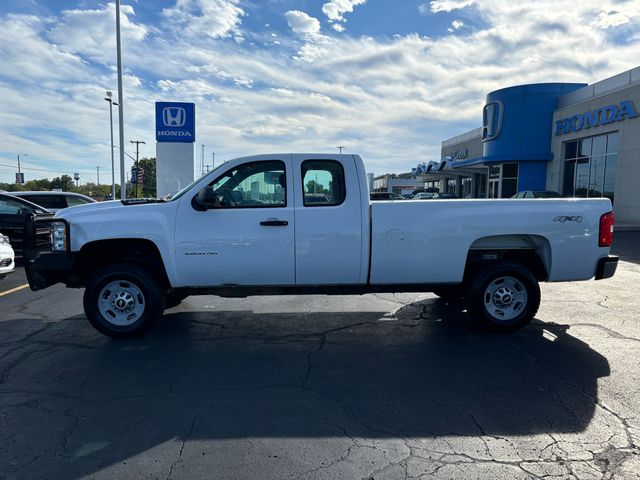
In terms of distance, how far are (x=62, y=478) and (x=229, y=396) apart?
1353 millimetres

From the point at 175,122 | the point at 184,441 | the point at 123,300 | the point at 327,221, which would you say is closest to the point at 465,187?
the point at 175,122

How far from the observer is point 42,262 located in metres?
5.15

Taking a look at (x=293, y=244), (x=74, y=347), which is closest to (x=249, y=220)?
(x=293, y=244)

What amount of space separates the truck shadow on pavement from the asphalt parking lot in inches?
0.7

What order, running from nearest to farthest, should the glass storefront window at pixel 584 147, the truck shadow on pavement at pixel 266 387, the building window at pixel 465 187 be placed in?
the truck shadow on pavement at pixel 266 387, the glass storefront window at pixel 584 147, the building window at pixel 465 187

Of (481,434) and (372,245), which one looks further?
(372,245)

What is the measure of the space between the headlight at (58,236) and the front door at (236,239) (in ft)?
4.17

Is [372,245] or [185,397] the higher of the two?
[372,245]

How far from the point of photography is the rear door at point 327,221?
5.17 m

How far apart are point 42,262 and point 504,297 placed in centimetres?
541

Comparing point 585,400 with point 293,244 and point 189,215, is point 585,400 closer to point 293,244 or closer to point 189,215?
point 293,244

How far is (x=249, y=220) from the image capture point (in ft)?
16.9

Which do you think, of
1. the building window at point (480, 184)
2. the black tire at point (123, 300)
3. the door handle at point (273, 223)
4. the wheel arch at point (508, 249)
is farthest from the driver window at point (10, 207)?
the building window at point (480, 184)

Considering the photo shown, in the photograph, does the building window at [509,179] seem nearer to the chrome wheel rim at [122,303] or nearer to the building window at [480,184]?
the building window at [480,184]
